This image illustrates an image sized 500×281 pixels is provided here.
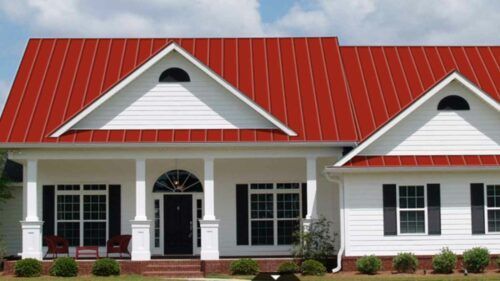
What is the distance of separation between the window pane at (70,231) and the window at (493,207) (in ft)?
42.5

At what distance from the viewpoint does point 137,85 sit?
29953mm

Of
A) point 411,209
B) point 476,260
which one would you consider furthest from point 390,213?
point 476,260

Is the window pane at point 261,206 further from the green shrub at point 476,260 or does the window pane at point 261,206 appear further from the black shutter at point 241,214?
the green shrub at point 476,260

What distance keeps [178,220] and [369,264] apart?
7164 millimetres

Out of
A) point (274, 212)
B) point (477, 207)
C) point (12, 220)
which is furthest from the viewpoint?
point (12, 220)

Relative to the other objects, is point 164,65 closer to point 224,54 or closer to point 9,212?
point 224,54

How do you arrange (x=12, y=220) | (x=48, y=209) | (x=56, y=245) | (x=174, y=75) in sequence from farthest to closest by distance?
(x=12, y=220) < (x=48, y=209) < (x=56, y=245) < (x=174, y=75)

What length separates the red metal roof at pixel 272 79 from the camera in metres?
29.7

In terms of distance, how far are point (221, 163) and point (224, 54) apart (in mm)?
4655

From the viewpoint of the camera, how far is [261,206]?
104 feet

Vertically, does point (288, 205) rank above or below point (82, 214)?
above

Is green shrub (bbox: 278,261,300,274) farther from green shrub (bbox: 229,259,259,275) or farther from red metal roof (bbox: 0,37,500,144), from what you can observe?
red metal roof (bbox: 0,37,500,144)

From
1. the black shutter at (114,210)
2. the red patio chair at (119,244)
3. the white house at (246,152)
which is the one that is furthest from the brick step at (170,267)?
the black shutter at (114,210)

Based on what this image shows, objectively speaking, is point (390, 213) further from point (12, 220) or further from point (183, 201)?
point (12, 220)
